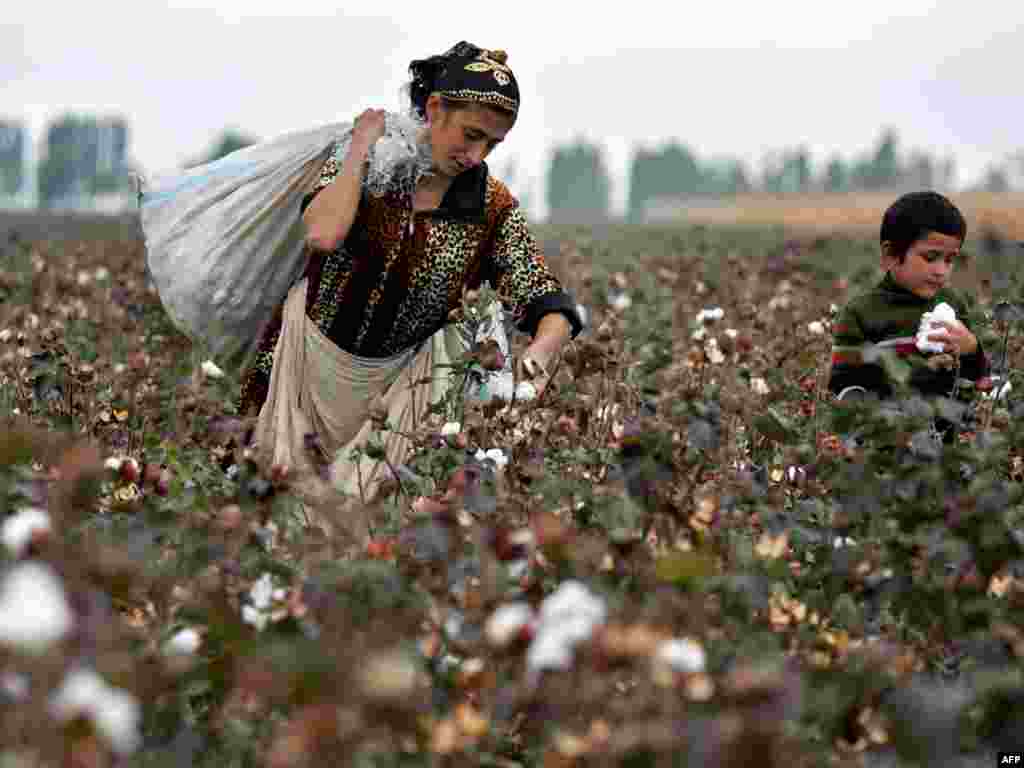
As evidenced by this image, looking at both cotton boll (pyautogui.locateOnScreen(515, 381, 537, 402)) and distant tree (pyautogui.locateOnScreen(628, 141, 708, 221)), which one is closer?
cotton boll (pyautogui.locateOnScreen(515, 381, 537, 402))

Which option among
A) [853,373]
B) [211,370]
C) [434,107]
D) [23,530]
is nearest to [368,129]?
[434,107]

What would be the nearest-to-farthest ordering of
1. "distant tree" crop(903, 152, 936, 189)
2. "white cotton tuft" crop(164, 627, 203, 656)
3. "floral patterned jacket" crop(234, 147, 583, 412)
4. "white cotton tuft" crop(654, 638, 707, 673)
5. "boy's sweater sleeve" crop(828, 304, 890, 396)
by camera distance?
"white cotton tuft" crop(654, 638, 707, 673) < "white cotton tuft" crop(164, 627, 203, 656) < "boy's sweater sleeve" crop(828, 304, 890, 396) < "floral patterned jacket" crop(234, 147, 583, 412) < "distant tree" crop(903, 152, 936, 189)

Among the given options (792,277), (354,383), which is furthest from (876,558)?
(792,277)

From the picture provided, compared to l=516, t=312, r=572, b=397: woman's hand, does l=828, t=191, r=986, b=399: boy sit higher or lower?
higher

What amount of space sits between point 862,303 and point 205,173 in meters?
1.68

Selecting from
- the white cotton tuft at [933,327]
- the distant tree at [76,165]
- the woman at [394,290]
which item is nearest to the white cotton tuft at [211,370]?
the woman at [394,290]

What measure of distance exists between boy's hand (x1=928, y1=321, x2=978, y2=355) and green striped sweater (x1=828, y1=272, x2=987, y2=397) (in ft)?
0.45

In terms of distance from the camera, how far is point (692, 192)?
12788 cm

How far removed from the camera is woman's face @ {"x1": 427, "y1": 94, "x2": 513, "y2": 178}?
158 inches

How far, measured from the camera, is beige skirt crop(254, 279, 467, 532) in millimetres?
4258

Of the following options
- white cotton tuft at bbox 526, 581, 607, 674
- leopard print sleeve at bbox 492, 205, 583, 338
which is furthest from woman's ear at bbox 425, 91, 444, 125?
white cotton tuft at bbox 526, 581, 607, 674

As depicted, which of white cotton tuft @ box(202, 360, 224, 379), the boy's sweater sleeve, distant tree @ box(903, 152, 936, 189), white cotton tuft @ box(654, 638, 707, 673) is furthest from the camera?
distant tree @ box(903, 152, 936, 189)

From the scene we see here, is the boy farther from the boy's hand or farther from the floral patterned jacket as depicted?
the floral patterned jacket

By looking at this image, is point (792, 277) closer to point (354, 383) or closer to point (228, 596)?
point (354, 383)
